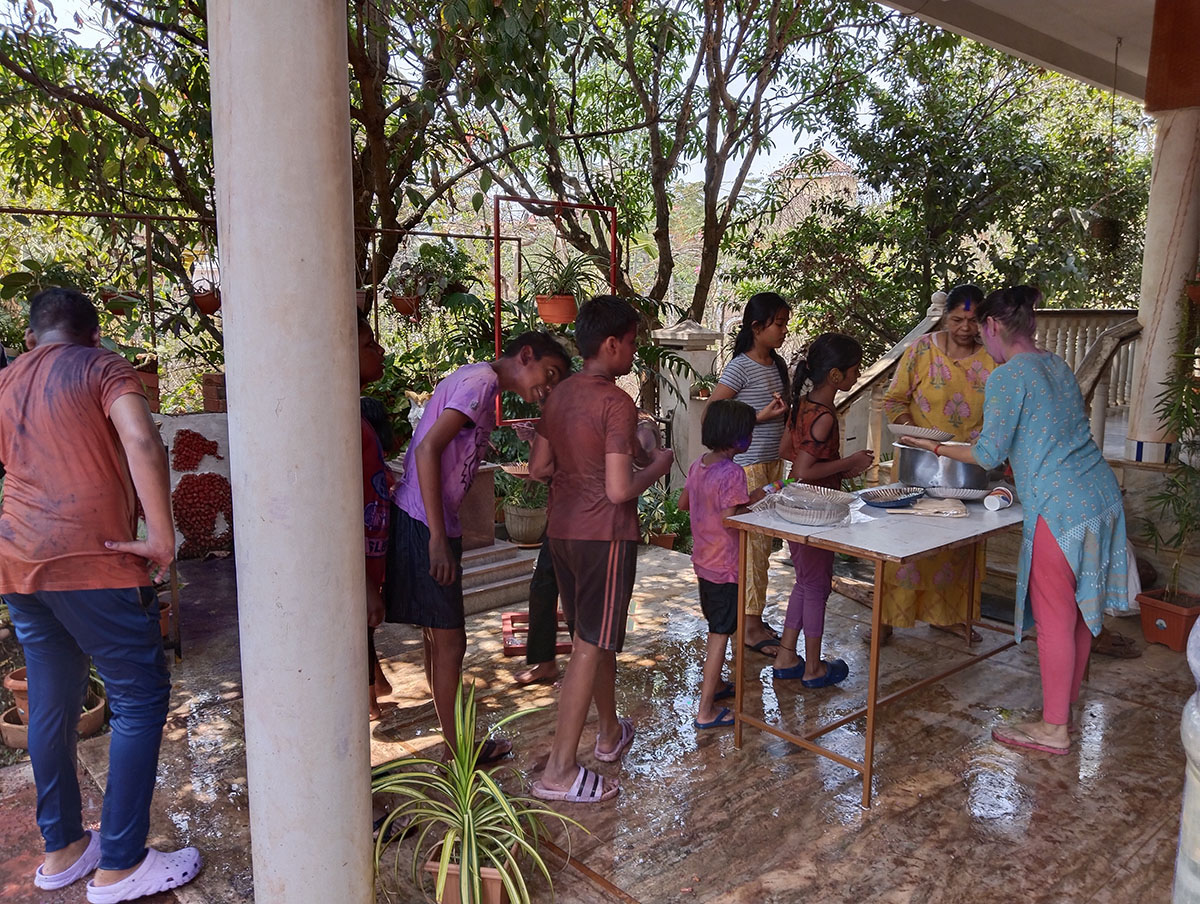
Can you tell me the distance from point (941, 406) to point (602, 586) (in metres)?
2.12

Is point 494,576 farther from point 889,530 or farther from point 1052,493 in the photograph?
point 1052,493

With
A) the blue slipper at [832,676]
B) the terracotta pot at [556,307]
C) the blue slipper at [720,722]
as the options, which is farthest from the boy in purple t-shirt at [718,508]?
the terracotta pot at [556,307]

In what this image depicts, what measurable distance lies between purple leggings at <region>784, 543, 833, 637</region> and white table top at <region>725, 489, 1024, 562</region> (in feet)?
1.24

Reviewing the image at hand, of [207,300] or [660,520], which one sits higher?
[207,300]

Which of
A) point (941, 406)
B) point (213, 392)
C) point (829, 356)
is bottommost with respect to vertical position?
point (213, 392)

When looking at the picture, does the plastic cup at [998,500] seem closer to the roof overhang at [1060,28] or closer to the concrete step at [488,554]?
the concrete step at [488,554]

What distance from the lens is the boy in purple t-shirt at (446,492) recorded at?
3148 millimetres

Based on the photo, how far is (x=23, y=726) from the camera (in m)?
3.84

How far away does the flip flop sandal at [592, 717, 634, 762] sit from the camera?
11.9ft

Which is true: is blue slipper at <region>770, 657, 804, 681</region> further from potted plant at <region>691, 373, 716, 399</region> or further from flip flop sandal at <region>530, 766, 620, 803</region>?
potted plant at <region>691, 373, 716, 399</region>

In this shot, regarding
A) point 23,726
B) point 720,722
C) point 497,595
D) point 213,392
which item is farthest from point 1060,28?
point 23,726

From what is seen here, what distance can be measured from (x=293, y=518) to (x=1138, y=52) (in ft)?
28.8

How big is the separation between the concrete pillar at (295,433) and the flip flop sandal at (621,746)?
1361 millimetres

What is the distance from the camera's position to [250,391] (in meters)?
2.18
